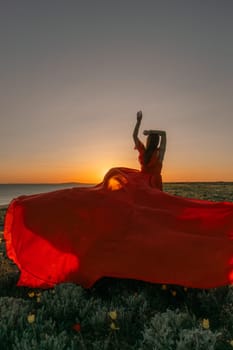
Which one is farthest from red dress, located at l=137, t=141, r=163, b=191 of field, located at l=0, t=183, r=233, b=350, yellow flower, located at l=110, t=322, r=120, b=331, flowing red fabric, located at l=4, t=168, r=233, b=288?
yellow flower, located at l=110, t=322, r=120, b=331

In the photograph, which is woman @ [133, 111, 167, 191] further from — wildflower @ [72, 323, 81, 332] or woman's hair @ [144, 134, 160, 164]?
wildflower @ [72, 323, 81, 332]

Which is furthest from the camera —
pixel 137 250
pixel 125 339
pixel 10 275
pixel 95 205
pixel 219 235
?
pixel 10 275

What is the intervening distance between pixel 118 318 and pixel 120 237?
3.84 ft

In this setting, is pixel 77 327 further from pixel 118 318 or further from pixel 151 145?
pixel 151 145

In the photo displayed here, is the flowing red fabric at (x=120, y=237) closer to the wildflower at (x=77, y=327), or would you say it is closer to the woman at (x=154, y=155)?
the wildflower at (x=77, y=327)

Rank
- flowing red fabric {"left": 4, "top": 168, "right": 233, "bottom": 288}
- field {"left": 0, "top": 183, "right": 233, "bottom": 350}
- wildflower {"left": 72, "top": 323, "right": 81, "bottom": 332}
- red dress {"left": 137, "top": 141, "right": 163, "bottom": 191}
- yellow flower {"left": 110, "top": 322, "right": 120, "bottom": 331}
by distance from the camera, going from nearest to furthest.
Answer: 1. field {"left": 0, "top": 183, "right": 233, "bottom": 350}
2. yellow flower {"left": 110, "top": 322, "right": 120, "bottom": 331}
3. wildflower {"left": 72, "top": 323, "right": 81, "bottom": 332}
4. flowing red fabric {"left": 4, "top": 168, "right": 233, "bottom": 288}
5. red dress {"left": 137, "top": 141, "right": 163, "bottom": 191}

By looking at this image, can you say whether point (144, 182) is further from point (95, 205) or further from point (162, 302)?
point (162, 302)

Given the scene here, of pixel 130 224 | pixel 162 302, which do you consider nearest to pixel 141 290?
pixel 162 302

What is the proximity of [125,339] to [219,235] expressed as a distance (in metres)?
2.15

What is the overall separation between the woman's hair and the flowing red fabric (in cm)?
136

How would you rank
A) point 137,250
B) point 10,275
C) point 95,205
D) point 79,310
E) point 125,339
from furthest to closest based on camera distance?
point 10,275 → point 95,205 → point 137,250 → point 79,310 → point 125,339

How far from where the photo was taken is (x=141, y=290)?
226 inches

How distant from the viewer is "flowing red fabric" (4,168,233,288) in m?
5.15

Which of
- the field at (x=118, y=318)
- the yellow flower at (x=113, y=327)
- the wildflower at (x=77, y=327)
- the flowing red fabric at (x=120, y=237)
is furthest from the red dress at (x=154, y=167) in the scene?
the wildflower at (x=77, y=327)
